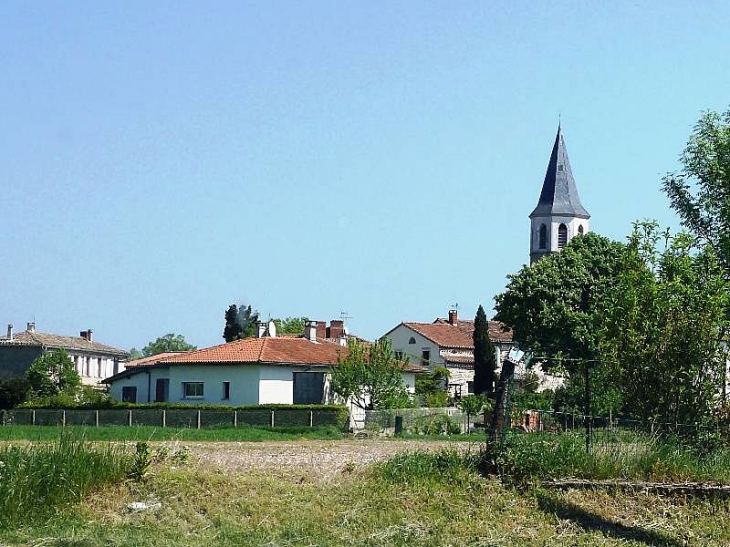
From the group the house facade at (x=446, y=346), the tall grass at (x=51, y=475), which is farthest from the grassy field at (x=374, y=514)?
the house facade at (x=446, y=346)

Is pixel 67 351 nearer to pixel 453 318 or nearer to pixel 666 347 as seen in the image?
pixel 453 318

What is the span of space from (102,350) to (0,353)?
15.6 m

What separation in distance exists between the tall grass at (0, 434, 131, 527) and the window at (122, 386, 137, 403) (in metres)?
41.4

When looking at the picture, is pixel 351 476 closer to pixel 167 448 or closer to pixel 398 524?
pixel 398 524

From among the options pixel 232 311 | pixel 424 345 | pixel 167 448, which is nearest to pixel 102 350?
pixel 232 311

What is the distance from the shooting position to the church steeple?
114m

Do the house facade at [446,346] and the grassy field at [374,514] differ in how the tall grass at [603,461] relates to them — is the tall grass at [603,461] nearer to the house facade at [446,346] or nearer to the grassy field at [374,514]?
the grassy field at [374,514]

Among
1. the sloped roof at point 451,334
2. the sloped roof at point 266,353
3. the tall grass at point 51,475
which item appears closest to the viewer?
the tall grass at point 51,475

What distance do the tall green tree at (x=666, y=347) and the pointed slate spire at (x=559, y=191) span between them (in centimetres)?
9763

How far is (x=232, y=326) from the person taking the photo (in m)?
86.1

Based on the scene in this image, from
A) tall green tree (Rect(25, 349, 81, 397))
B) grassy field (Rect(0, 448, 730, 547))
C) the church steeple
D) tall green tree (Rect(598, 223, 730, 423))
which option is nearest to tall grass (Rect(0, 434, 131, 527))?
grassy field (Rect(0, 448, 730, 547))

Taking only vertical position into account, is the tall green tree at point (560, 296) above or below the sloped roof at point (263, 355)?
above

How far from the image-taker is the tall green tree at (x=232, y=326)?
85.8 meters

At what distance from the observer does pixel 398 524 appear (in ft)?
43.6
